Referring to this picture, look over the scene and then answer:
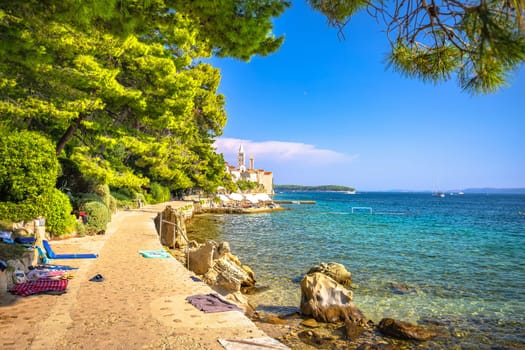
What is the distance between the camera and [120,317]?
5238 mm

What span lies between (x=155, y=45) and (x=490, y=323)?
15556mm

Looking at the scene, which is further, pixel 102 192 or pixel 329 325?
pixel 102 192

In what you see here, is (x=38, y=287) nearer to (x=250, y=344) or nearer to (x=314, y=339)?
(x=250, y=344)

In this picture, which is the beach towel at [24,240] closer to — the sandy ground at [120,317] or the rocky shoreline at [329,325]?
the sandy ground at [120,317]

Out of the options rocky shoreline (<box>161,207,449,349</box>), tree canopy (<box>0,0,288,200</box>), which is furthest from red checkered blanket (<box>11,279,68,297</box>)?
tree canopy (<box>0,0,288,200</box>)

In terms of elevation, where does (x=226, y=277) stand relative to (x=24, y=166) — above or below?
below

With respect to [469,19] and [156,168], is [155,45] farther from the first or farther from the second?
[156,168]

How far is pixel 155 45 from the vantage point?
15.1 m

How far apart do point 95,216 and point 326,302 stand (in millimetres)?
10156

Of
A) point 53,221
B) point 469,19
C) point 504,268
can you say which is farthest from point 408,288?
point 53,221

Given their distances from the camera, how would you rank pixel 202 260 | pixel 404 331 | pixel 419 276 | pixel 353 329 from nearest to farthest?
1. pixel 404 331
2. pixel 353 329
3. pixel 202 260
4. pixel 419 276

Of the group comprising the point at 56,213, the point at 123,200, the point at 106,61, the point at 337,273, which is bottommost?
the point at 337,273

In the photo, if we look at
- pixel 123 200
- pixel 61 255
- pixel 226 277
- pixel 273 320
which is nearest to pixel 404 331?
pixel 273 320

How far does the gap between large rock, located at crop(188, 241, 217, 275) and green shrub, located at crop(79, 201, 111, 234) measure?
4.50 metres
